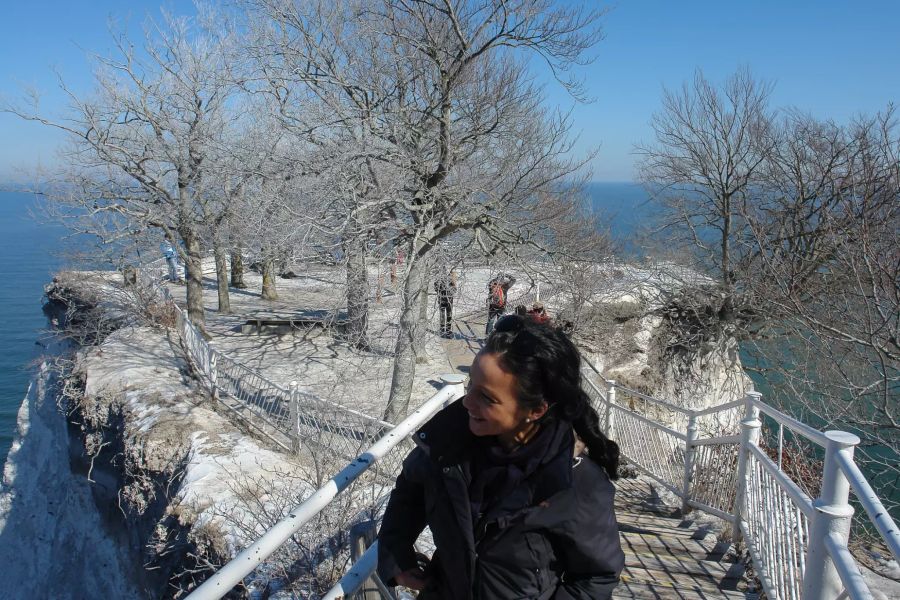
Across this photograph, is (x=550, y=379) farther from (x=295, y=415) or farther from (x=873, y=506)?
(x=295, y=415)

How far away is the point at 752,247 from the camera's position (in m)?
18.2

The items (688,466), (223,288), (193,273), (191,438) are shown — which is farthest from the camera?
(223,288)

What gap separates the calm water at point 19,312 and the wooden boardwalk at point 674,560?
1466 cm

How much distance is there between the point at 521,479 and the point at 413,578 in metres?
0.57

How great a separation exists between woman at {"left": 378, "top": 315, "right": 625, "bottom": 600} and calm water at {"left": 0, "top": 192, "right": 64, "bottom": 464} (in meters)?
16.0

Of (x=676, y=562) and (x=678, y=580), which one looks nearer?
(x=678, y=580)

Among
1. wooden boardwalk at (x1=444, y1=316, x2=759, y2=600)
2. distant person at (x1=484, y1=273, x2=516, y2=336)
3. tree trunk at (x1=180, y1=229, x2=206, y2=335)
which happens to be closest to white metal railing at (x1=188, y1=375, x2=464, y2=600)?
wooden boardwalk at (x1=444, y1=316, x2=759, y2=600)

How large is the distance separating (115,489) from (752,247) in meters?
17.0

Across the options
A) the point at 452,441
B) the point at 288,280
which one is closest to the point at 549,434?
the point at 452,441

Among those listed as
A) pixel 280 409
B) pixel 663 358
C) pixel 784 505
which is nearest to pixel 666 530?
pixel 784 505

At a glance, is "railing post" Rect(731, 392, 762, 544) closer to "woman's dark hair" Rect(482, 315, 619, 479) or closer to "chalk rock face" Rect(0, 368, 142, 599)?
"woman's dark hair" Rect(482, 315, 619, 479)

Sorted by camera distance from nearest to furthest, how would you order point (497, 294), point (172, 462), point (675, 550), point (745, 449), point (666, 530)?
point (745, 449)
point (675, 550)
point (666, 530)
point (172, 462)
point (497, 294)

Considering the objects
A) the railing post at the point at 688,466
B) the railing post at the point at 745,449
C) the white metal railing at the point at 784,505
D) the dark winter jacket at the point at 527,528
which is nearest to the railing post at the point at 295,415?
the white metal railing at the point at 784,505

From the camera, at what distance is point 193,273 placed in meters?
16.0
